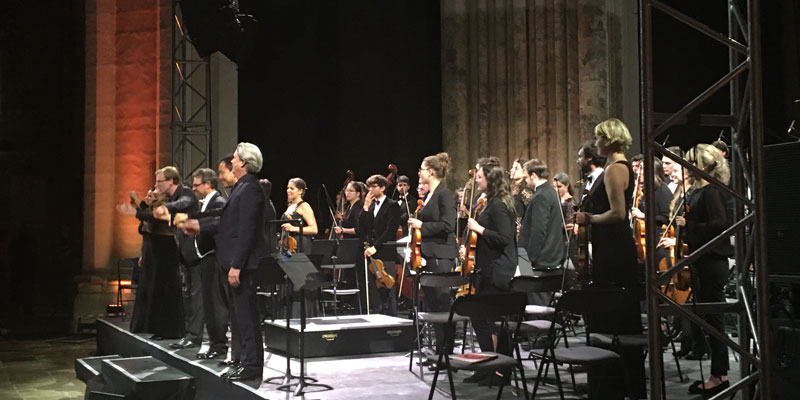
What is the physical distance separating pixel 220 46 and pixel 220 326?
435 cm

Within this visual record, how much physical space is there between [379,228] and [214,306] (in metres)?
2.66

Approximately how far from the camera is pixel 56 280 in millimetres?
16078

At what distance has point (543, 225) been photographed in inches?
311

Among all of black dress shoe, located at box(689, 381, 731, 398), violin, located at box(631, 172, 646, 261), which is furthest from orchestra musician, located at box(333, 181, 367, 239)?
black dress shoe, located at box(689, 381, 731, 398)

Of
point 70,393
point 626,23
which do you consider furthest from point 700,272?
point 626,23

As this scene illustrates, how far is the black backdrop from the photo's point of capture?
44.7 ft

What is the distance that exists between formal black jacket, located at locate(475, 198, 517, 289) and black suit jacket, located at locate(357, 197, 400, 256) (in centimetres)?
335

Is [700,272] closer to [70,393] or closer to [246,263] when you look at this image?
[246,263]

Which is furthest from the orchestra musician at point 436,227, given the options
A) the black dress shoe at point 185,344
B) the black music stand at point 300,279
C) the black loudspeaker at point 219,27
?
the black loudspeaker at point 219,27

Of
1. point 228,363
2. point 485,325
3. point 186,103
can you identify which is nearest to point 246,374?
point 228,363

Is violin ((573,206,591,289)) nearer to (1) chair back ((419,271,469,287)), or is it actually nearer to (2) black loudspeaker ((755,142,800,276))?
(2) black loudspeaker ((755,142,800,276))

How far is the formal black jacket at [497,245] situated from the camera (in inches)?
261

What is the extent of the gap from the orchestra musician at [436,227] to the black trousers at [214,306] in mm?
1810

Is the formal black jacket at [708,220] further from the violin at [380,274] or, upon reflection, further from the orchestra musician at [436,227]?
the violin at [380,274]
